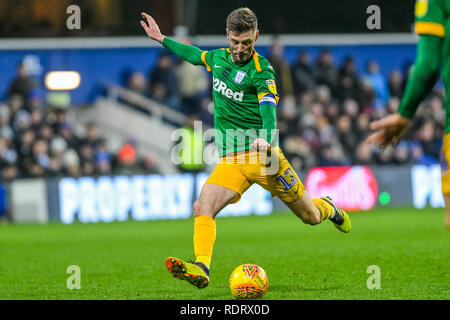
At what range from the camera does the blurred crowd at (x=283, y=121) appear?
736 inches

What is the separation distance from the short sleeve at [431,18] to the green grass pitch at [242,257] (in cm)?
253

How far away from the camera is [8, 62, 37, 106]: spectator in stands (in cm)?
2034

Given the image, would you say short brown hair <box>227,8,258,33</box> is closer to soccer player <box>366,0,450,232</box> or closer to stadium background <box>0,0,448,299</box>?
soccer player <box>366,0,450,232</box>

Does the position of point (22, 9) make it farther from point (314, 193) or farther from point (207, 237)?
point (207, 237)

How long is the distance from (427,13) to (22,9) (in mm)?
19920

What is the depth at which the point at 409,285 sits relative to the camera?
24.3ft

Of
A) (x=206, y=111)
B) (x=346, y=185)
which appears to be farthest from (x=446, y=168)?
(x=206, y=111)

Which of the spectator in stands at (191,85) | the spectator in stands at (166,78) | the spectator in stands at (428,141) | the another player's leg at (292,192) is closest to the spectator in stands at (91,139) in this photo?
the spectator in stands at (166,78)

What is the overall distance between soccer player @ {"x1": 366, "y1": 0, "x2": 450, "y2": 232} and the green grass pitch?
7.31 feet

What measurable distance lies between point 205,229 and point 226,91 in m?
1.26

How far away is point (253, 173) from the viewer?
7547 millimetres

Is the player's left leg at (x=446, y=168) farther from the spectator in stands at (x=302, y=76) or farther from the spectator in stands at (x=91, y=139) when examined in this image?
the spectator in stands at (x=302, y=76)

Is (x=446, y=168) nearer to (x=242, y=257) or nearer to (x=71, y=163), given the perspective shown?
(x=242, y=257)
